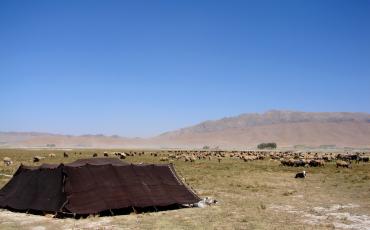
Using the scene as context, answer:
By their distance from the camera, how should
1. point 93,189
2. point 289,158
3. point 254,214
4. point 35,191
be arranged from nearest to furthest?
point 93,189, point 254,214, point 35,191, point 289,158

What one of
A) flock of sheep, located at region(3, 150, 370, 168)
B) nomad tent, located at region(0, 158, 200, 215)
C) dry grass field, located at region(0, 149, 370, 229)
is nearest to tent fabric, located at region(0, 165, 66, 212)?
nomad tent, located at region(0, 158, 200, 215)

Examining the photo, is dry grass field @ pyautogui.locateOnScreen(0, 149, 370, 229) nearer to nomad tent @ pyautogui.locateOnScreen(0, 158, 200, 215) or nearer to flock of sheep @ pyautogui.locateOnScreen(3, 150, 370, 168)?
nomad tent @ pyautogui.locateOnScreen(0, 158, 200, 215)

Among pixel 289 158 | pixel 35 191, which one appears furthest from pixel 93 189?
pixel 289 158

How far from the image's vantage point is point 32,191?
1667cm

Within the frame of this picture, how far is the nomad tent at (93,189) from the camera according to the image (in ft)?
51.0

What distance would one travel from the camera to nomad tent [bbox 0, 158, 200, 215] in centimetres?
1553

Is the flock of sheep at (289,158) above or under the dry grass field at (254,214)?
above

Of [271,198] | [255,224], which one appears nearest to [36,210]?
[255,224]

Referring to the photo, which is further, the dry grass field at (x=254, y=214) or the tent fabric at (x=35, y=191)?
the tent fabric at (x=35, y=191)

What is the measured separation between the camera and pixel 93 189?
15.9 metres

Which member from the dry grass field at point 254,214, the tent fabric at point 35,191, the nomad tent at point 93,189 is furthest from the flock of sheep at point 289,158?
the nomad tent at point 93,189

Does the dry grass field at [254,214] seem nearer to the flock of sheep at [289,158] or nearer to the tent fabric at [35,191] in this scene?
the tent fabric at [35,191]

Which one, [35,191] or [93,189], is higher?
[93,189]

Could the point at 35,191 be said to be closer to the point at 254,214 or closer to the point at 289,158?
the point at 254,214
